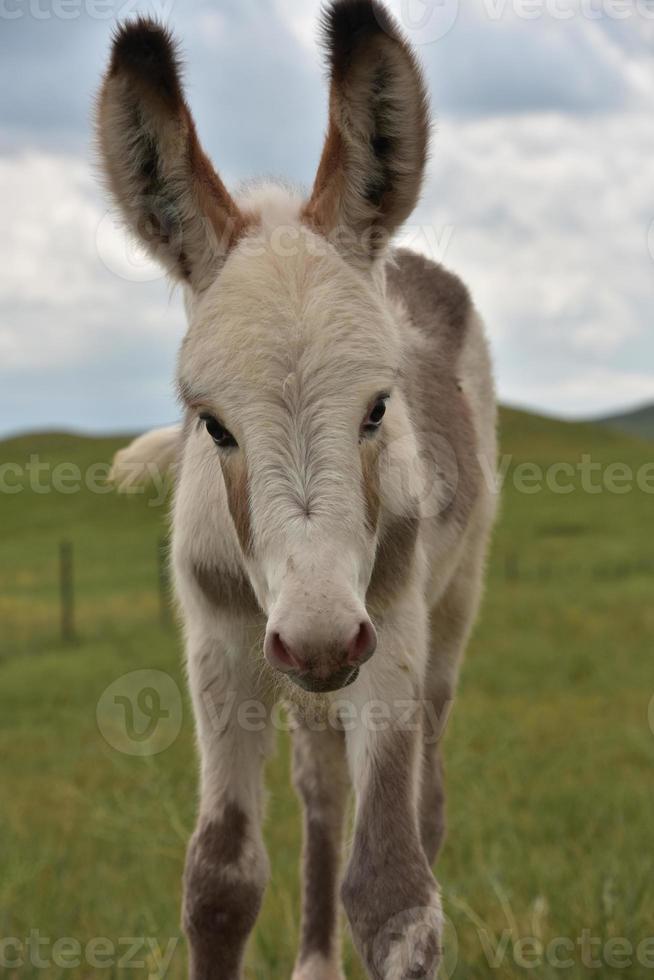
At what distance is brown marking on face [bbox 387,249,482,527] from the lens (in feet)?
12.9

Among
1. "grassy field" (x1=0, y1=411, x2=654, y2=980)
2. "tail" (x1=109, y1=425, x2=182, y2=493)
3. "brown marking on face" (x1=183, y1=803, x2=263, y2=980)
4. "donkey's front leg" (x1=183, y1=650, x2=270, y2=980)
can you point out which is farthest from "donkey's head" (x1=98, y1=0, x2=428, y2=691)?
"grassy field" (x1=0, y1=411, x2=654, y2=980)

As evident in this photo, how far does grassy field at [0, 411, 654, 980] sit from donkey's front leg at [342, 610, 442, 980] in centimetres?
135

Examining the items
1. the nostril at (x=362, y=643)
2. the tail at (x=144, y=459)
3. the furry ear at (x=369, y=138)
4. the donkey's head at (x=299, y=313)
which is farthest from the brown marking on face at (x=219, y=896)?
the furry ear at (x=369, y=138)

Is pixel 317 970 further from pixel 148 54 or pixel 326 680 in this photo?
pixel 148 54

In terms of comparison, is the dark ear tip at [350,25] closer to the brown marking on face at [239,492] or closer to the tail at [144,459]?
the brown marking on face at [239,492]

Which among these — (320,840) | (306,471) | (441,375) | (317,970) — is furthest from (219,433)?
(317,970)

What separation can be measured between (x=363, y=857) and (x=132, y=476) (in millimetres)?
2013

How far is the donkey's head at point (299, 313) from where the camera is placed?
2529 mm

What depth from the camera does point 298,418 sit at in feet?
8.65

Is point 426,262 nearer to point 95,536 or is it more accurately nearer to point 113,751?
point 113,751

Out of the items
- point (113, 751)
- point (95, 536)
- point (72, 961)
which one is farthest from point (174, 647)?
point (95, 536)

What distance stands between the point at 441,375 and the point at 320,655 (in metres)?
2.20

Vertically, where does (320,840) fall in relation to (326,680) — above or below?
below

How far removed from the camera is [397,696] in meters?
3.30
